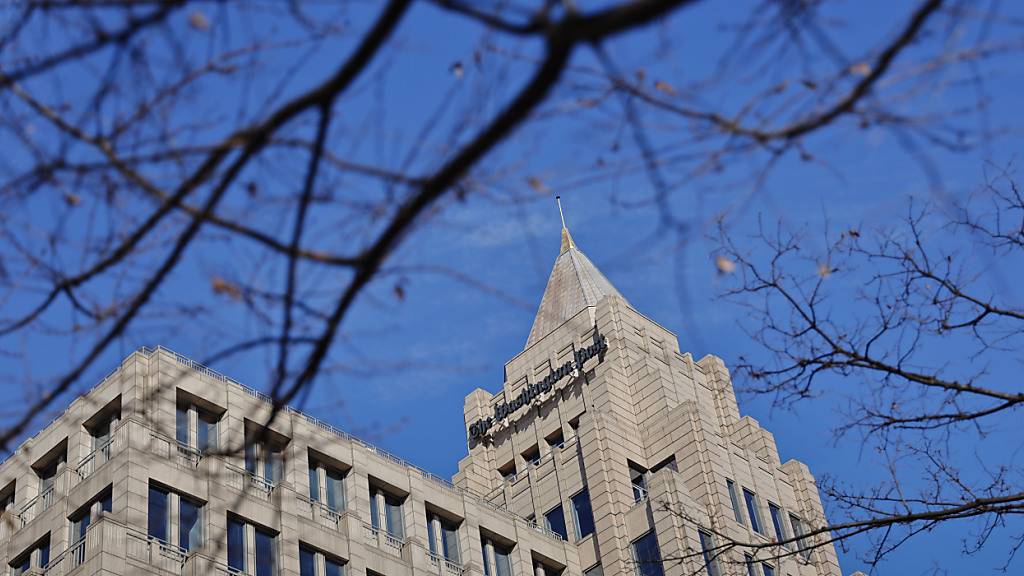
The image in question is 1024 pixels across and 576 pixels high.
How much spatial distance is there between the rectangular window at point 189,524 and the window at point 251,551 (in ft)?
2.80

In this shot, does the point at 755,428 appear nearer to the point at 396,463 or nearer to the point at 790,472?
the point at 790,472

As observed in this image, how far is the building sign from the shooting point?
61375 millimetres

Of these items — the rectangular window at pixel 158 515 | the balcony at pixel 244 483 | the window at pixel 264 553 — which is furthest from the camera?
the balcony at pixel 244 483

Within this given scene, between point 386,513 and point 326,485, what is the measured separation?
95.6 inches

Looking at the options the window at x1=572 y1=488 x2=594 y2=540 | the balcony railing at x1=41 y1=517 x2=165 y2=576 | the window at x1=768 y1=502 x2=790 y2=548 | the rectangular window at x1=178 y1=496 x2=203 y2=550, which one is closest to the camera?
the balcony railing at x1=41 y1=517 x2=165 y2=576

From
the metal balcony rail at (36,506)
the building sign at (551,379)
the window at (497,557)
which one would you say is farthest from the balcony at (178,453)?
the building sign at (551,379)

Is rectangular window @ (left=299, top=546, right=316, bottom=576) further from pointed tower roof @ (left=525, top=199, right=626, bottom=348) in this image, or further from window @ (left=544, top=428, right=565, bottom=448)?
pointed tower roof @ (left=525, top=199, right=626, bottom=348)

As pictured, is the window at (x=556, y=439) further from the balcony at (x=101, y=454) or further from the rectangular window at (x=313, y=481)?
the balcony at (x=101, y=454)

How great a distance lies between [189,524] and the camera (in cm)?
3962

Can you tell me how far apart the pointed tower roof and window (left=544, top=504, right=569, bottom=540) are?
413 inches

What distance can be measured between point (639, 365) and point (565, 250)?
12116 millimetres

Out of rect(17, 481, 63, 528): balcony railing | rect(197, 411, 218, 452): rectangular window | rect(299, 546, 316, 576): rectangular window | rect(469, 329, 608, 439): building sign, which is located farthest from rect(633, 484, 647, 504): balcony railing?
rect(17, 481, 63, 528): balcony railing

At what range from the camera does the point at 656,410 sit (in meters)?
59.9

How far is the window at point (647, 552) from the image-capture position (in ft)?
172
